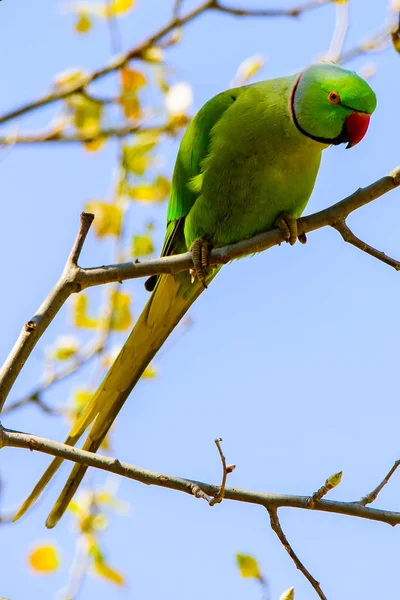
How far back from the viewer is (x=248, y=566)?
7.18 feet

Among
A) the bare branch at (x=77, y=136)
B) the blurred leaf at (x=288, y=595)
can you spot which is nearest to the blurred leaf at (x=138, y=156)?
the bare branch at (x=77, y=136)

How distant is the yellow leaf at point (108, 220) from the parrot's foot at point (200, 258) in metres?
0.55

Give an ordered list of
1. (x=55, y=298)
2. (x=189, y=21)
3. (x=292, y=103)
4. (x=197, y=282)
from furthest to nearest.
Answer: (x=197, y=282)
(x=292, y=103)
(x=189, y=21)
(x=55, y=298)

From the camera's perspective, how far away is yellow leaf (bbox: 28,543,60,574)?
3.24 m

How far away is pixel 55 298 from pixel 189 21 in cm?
136

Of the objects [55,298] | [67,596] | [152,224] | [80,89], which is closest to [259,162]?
[152,224]

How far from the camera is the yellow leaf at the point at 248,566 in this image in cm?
217

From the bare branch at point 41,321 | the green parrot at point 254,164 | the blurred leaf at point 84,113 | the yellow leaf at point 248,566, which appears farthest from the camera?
the blurred leaf at point 84,113

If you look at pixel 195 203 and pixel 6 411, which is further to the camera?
pixel 195 203

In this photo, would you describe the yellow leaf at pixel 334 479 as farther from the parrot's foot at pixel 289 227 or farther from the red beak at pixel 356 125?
the red beak at pixel 356 125

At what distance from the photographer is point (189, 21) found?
288 centimetres

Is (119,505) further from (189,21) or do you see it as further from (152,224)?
(189,21)

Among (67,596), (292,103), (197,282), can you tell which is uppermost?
(292,103)

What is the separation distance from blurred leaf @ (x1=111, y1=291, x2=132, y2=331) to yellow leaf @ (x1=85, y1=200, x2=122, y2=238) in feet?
1.02
